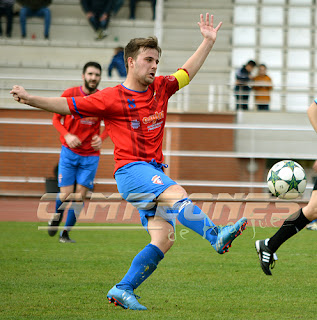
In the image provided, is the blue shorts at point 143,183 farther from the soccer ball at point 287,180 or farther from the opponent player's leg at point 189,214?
the soccer ball at point 287,180

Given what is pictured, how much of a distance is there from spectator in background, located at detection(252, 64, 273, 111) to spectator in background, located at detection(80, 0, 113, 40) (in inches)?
197

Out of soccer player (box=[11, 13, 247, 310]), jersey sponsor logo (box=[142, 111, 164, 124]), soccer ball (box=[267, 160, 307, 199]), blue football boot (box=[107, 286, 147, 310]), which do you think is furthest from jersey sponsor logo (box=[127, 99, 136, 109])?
soccer ball (box=[267, 160, 307, 199])

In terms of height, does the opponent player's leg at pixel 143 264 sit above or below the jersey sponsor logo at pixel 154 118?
below

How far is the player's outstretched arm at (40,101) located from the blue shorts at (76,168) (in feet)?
13.4

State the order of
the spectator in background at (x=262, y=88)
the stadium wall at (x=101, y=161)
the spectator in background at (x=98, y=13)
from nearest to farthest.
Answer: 1. the stadium wall at (x=101, y=161)
2. the spectator in background at (x=262, y=88)
3. the spectator in background at (x=98, y=13)

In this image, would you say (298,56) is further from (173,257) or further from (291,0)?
(173,257)

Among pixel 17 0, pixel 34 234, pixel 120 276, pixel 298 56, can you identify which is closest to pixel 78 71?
pixel 17 0

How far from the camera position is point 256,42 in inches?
792

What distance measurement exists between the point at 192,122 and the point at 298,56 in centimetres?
571

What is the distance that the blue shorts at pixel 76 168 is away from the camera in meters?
8.70

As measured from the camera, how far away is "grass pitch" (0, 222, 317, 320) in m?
4.73

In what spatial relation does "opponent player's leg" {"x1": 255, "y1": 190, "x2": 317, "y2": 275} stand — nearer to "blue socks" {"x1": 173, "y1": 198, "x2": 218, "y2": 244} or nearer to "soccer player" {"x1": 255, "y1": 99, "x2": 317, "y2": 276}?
"soccer player" {"x1": 255, "y1": 99, "x2": 317, "y2": 276}

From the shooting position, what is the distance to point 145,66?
4750 mm

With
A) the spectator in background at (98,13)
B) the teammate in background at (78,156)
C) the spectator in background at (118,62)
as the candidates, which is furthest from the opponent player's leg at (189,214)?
the spectator in background at (98,13)
